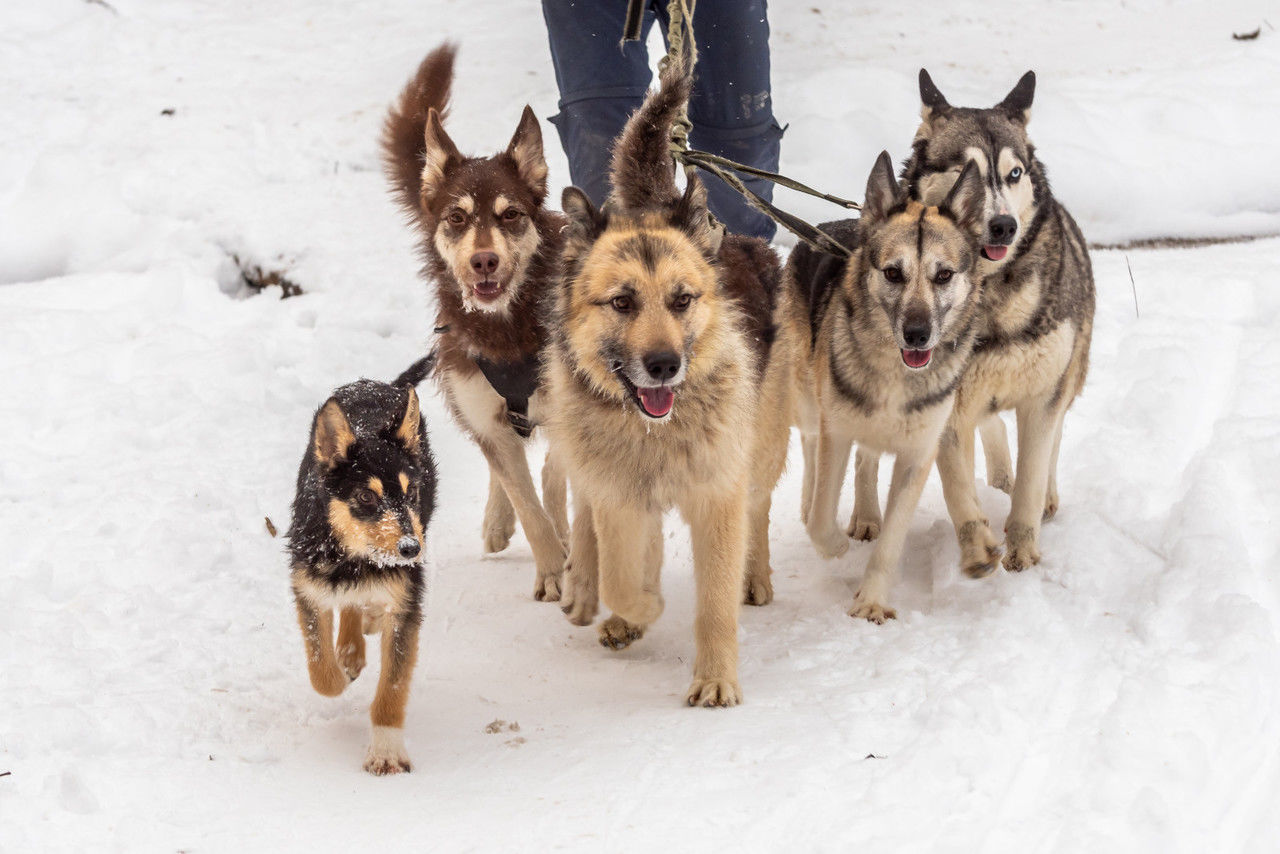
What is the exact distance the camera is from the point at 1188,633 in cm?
389

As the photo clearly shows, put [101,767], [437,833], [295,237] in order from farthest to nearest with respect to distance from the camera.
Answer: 1. [295,237]
2. [101,767]
3. [437,833]

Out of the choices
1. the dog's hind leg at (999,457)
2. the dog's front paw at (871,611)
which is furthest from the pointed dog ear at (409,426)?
the dog's hind leg at (999,457)

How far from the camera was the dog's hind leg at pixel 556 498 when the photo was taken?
16.9 feet

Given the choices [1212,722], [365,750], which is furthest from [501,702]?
[1212,722]

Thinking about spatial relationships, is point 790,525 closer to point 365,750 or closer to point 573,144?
point 573,144

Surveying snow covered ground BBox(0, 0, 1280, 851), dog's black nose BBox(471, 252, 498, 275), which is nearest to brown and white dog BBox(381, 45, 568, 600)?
dog's black nose BBox(471, 252, 498, 275)

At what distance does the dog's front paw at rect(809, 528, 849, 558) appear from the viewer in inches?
198

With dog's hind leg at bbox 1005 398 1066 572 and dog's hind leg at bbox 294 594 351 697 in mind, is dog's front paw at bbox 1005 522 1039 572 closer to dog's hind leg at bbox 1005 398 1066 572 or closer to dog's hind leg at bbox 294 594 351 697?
dog's hind leg at bbox 1005 398 1066 572

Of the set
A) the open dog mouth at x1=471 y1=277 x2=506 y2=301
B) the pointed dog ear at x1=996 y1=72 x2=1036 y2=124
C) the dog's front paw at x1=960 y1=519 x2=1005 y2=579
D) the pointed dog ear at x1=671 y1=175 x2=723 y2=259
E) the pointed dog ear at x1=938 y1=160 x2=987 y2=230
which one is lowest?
the dog's front paw at x1=960 y1=519 x2=1005 y2=579

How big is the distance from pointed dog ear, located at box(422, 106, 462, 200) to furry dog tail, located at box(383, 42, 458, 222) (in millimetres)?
186

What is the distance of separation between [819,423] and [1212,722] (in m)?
2.13

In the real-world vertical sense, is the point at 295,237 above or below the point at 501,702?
above

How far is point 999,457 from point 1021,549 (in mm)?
1000

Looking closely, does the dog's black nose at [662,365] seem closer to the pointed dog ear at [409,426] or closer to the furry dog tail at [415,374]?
the pointed dog ear at [409,426]
